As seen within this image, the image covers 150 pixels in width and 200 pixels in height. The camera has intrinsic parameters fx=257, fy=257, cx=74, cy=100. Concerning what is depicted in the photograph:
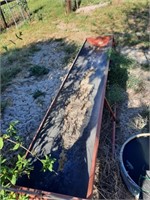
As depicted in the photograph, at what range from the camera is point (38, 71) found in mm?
5336

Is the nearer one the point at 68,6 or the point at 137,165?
the point at 137,165

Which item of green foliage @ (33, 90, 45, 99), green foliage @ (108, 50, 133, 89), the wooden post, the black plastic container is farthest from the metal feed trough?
the wooden post

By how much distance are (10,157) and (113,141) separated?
1361 millimetres

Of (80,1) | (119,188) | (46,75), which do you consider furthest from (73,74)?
(80,1)

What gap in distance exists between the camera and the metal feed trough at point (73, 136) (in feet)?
8.57

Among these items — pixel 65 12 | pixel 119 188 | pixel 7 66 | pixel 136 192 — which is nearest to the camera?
pixel 136 192

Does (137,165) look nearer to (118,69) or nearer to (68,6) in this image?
(118,69)

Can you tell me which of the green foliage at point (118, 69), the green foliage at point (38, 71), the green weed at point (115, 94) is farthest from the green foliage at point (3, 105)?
the green foliage at point (118, 69)

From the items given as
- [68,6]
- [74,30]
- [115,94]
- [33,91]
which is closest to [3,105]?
[33,91]

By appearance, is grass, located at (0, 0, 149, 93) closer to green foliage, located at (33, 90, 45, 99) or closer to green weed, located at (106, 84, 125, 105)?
green weed, located at (106, 84, 125, 105)

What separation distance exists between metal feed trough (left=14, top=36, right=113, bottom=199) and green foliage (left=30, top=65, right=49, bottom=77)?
82 cm

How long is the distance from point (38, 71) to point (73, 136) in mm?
2441

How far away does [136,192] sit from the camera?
261 cm

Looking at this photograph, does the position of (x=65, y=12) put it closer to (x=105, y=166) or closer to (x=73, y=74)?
(x=73, y=74)
